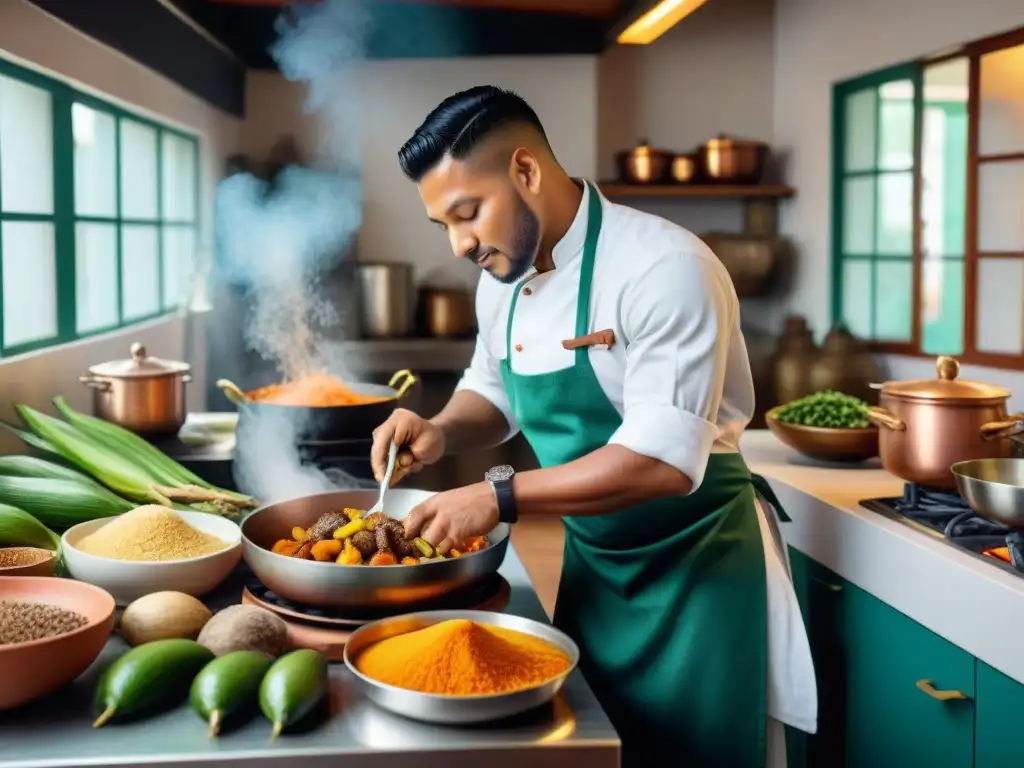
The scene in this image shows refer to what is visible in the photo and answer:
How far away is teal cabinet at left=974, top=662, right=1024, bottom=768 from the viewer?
6.34ft

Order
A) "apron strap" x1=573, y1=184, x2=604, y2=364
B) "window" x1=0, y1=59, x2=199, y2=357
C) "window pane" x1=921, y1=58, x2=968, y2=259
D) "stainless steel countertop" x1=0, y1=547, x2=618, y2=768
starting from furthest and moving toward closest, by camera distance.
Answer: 1. "window pane" x1=921, y1=58, x2=968, y2=259
2. "window" x1=0, y1=59, x2=199, y2=357
3. "apron strap" x1=573, y1=184, x2=604, y2=364
4. "stainless steel countertop" x1=0, y1=547, x2=618, y2=768

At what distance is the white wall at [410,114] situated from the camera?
6.50m

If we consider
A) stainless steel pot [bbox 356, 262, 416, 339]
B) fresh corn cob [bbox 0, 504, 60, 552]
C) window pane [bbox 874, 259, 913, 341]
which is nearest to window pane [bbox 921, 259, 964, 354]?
window pane [bbox 874, 259, 913, 341]

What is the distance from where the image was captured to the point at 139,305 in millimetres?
4766

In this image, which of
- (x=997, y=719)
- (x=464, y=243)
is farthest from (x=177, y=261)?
(x=997, y=719)

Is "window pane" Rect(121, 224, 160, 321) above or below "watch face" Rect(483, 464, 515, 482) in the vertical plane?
above

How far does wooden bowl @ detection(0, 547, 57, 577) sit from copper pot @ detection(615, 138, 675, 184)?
5118mm

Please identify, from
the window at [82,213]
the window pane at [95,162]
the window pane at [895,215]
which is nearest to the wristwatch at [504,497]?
the window at [82,213]

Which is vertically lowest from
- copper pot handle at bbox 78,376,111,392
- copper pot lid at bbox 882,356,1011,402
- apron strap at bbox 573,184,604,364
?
copper pot handle at bbox 78,376,111,392

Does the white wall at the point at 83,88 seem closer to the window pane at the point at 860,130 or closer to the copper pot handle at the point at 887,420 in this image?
the copper pot handle at the point at 887,420

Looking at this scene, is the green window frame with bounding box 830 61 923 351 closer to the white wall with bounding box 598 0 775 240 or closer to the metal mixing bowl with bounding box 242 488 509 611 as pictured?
the white wall with bounding box 598 0 775 240

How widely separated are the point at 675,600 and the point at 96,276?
3012mm

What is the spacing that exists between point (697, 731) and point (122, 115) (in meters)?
3.53

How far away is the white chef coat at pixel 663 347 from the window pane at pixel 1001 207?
11.1 feet
